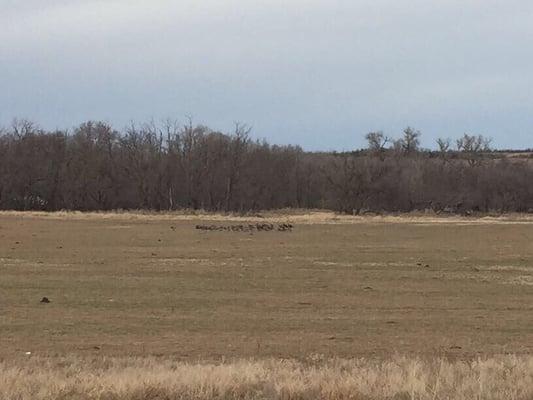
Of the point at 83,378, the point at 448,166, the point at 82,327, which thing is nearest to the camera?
the point at 83,378

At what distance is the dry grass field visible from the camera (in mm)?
8250

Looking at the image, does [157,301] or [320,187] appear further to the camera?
[320,187]

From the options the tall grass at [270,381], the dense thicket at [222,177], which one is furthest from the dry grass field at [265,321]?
the dense thicket at [222,177]

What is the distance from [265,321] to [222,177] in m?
99.8

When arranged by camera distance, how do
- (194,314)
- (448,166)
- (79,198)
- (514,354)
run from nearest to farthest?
(514,354) < (194,314) < (79,198) < (448,166)

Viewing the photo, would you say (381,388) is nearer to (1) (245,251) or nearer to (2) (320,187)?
(1) (245,251)

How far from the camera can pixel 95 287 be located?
2262cm

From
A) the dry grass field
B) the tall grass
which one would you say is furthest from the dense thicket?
the tall grass

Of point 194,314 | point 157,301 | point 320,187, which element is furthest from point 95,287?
point 320,187

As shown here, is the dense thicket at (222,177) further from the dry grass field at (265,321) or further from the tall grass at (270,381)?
the tall grass at (270,381)

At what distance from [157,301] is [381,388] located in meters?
12.7

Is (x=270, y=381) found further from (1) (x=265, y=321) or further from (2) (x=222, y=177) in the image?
(2) (x=222, y=177)

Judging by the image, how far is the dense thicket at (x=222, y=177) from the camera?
107438 mm

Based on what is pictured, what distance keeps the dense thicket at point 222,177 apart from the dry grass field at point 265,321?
70.0 m
